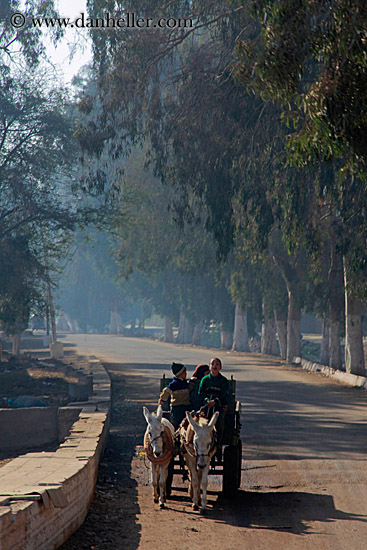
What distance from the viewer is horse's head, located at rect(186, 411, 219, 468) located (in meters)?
8.38

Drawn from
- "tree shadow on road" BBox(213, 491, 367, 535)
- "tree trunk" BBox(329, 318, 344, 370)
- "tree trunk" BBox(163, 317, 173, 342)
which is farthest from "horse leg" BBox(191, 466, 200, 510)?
"tree trunk" BBox(163, 317, 173, 342)

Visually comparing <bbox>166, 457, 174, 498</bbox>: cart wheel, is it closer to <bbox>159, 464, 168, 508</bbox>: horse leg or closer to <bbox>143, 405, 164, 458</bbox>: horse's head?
<bbox>159, 464, 168, 508</bbox>: horse leg

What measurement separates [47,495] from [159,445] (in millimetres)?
2175

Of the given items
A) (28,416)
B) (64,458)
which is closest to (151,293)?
(28,416)

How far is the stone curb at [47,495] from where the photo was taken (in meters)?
5.93

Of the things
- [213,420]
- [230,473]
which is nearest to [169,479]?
[230,473]

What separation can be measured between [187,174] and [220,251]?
9.69 feet

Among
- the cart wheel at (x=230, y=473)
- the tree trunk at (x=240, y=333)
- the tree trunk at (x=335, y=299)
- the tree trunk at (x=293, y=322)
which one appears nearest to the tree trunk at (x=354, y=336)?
the tree trunk at (x=335, y=299)

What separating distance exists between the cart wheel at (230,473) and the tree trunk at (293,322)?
27140 mm

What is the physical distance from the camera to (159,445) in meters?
8.61

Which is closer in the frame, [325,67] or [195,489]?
[195,489]

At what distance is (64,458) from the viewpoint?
9.16 meters

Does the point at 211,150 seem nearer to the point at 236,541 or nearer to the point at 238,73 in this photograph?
the point at 238,73

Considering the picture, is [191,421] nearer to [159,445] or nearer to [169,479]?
[159,445]
